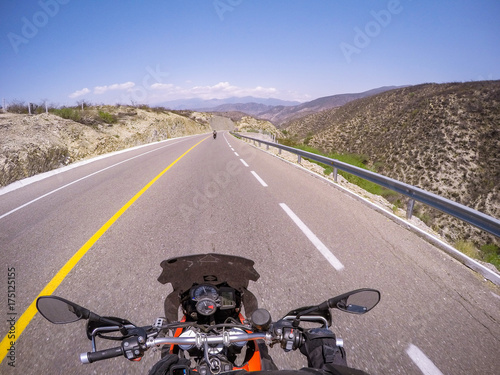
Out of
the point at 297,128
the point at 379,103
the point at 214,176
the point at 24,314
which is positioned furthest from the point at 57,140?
the point at 297,128

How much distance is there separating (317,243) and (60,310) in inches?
145

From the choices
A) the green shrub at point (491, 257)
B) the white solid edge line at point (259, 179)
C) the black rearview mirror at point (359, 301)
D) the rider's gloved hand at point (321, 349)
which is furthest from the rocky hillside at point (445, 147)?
the rider's gloved hand at point (321, 349)

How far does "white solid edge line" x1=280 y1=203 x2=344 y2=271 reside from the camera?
3662mm

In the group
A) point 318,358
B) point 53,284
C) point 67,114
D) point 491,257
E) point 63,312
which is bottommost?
point 491,257

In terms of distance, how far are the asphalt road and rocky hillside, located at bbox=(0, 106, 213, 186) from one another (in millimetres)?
6903

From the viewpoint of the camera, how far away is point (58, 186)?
29.2 ft

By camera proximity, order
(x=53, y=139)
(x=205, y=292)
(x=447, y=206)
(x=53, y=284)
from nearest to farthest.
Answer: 1. (x=205, y=292)
2. (x=53, y=284)
3. (x=447, y=206)
4. (x=53, y=139)

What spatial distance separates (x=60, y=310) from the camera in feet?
4.31

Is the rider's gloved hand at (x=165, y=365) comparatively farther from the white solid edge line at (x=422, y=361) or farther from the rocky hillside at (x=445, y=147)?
the rocky hillside at (x=445, y=147)

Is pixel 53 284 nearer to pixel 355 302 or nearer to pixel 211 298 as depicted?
pixel 211 298

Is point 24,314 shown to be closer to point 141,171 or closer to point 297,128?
point 141,171

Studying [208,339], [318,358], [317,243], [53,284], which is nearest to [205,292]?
[208,339]

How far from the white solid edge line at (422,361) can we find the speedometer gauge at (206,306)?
1937 millimetres

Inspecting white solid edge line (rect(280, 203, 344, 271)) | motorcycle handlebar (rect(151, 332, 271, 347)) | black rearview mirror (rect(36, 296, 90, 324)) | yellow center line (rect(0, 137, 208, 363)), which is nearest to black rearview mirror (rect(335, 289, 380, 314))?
motorcycle handlebar (rect(151, 332, 271, 347))
